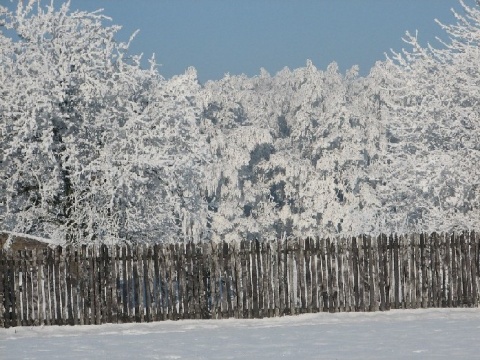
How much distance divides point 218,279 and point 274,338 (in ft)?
10.4

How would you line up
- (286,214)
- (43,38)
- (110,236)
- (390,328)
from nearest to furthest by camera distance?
(390,328)
(110,236)
(43,38)
(286,214)

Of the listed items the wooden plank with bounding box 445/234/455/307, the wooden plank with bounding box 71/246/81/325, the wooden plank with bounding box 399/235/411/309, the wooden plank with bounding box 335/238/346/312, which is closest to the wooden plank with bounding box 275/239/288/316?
the wooden plank with bounding box 335/238/346/312

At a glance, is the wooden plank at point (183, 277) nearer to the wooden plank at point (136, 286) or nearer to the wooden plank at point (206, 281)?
the wooden plank at point (206, 281)

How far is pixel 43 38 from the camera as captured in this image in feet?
80.2

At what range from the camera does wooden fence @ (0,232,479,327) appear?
17.2m

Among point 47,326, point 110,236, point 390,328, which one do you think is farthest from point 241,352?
point 110,236

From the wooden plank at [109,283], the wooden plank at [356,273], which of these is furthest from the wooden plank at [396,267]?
the wooden plank at [109,283]

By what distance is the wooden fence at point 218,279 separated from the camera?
17.2 metres

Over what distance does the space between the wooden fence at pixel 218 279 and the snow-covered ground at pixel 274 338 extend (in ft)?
1.22

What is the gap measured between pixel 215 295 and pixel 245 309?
752mm

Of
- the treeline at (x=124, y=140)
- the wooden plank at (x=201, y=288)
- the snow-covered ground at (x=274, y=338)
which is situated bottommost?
the snow-covered ground at (x=274, y=338)

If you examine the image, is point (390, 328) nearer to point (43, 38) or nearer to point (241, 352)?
point (241, 352)

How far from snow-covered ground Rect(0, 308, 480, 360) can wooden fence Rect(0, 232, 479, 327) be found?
1.22 feet

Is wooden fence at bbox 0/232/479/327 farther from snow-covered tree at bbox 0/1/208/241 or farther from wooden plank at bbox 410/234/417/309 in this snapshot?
snow-covered tree at bbox 0/1/208/241
